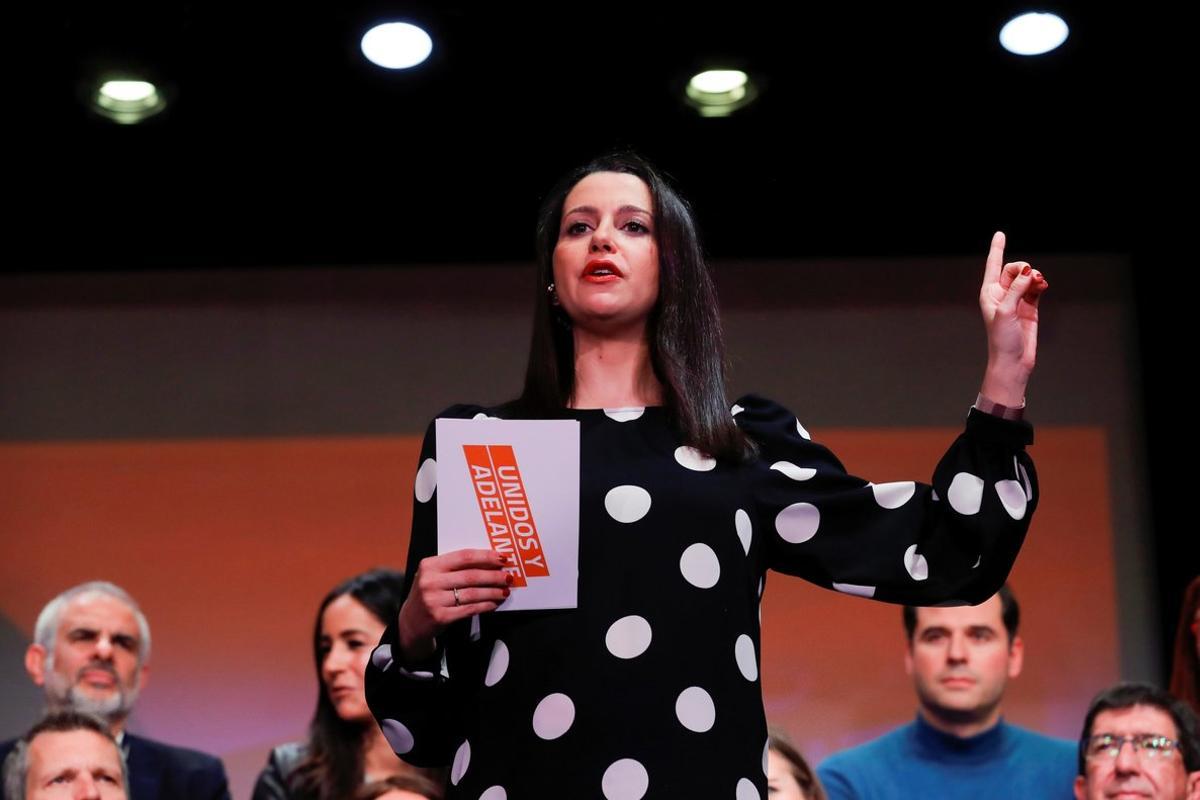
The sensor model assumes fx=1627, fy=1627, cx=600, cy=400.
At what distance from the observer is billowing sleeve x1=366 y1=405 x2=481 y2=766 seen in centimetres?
188

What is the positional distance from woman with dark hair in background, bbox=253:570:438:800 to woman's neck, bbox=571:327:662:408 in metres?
1.74

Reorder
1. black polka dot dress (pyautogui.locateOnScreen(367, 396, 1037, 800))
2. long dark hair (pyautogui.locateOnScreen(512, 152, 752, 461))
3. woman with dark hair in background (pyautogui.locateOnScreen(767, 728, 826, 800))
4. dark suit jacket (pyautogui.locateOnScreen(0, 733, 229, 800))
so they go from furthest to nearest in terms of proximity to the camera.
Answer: dark suit jacket (pyautogui.locateOnScreen(0, 733, 229, 800)) → woman with dark hair in background (pyautogui.locateOnScreen(767, 728, 826, 800)) → long dark hair (pyautogui.locateOnScreen(512, 152, 752, 461)) → black polka dot dress (pyautogui.locateOnScreen(367, 396, 1037, 800))

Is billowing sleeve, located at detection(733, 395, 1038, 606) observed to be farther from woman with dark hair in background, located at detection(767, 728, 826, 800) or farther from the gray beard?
the gray beard

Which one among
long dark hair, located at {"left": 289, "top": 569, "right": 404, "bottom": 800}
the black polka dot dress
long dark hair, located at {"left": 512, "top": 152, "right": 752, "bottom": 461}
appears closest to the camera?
the black polka dot dress

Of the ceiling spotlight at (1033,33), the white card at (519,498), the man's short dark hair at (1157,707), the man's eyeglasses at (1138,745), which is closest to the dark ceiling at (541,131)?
the ceiling spotlight at (1033,33)

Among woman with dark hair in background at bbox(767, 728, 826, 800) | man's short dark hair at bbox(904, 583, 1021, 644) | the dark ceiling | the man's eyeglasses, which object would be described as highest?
the dark ceiling

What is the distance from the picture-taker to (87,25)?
420 centimetres

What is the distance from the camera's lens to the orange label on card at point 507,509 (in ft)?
5.81

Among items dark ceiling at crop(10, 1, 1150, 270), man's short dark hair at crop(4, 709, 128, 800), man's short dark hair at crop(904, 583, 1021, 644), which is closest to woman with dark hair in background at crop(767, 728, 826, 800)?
man's short dark hair at crop(904, 583, 1021, 644)

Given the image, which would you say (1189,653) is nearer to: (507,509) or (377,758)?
(377,758)

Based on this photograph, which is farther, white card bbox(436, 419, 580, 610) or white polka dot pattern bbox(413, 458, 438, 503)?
white polka dot pattern bbox(413, 458, 438, 503)

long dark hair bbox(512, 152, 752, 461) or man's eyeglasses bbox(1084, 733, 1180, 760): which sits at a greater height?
long dark hair bbox(512, 152, 752, 461)

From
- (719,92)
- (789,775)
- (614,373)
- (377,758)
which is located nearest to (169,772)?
(377,758)

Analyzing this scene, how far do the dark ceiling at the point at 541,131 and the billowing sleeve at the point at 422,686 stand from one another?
247 centimetres
